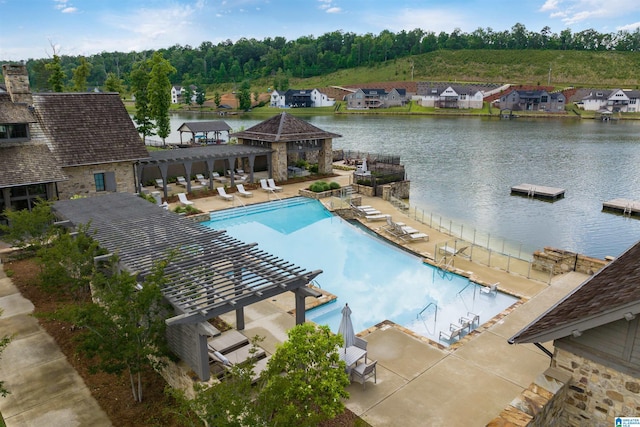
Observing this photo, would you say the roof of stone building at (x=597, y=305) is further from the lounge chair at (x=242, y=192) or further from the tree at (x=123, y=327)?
the lounge chair at (x=242, y=192)

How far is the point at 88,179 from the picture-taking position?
2395cm

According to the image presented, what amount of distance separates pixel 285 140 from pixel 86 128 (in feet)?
41.3

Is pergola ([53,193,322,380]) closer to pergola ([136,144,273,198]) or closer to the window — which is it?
the window

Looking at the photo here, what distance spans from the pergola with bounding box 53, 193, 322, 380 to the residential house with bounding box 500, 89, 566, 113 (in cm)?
11669

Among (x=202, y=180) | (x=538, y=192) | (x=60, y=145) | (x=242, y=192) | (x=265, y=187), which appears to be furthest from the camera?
(x=538, y=192)

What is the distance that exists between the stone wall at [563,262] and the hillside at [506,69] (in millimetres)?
136390

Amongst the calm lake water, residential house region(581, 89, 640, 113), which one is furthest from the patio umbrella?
residential house region(581, 89, 640, 113)

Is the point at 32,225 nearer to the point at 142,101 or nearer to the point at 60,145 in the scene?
the point at 60,145

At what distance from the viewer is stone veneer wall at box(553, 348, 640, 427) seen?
6.95 meters

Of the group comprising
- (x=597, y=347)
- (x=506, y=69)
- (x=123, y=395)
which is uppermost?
(x=506, y=69)

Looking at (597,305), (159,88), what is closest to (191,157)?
(159,88)

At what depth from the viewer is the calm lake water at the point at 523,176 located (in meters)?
26.6

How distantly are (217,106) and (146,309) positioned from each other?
397 feet

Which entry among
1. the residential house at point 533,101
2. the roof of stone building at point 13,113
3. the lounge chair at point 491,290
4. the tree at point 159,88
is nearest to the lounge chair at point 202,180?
the roof of stone building at point 13,113
